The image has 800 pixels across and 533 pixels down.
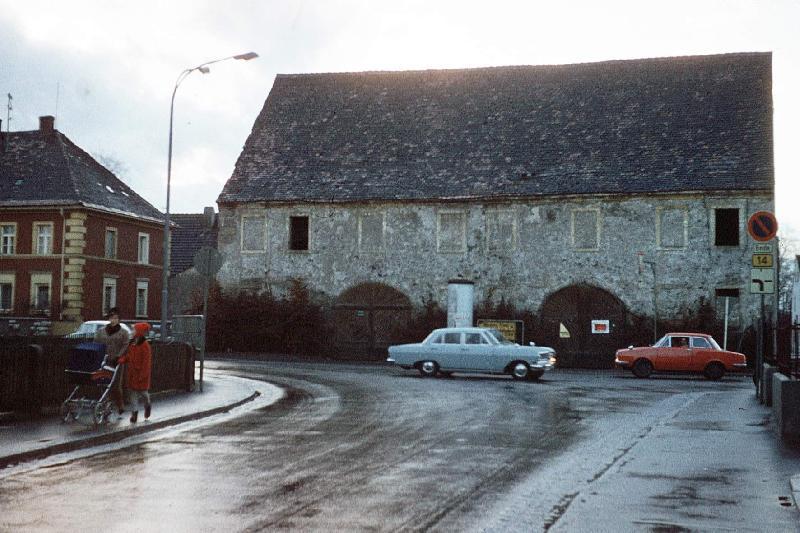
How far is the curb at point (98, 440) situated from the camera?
1140cm

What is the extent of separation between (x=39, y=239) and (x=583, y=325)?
26.6 metres

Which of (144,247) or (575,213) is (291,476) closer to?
(575,213)

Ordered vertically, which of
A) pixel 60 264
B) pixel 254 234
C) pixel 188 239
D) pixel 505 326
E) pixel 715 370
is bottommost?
pixel 715 370

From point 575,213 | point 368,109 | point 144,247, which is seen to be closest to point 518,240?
point 575,213

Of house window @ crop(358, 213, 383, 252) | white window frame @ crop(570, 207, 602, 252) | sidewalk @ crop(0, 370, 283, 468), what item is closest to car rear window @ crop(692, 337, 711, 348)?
white window frame @ crop(570, 207, 602, 252)

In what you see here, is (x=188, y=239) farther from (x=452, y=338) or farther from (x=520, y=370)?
(x=520, y=370)

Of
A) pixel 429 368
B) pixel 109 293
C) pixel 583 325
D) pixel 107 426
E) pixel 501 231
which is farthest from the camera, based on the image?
pixel 109 293

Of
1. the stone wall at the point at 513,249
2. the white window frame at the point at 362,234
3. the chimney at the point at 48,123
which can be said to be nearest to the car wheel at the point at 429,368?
the stone wall at the point at 513,249

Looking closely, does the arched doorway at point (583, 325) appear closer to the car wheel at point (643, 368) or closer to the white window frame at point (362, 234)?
the car wheel at point (643, 368)

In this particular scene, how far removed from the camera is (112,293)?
5281cm

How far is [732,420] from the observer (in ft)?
57.5

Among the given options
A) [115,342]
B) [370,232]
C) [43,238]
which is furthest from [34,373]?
[43,238]

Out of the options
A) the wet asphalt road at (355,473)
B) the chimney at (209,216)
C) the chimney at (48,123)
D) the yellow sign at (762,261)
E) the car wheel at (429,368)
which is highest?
the chimney at (48,123)

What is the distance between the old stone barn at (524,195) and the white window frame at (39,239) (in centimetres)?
910
